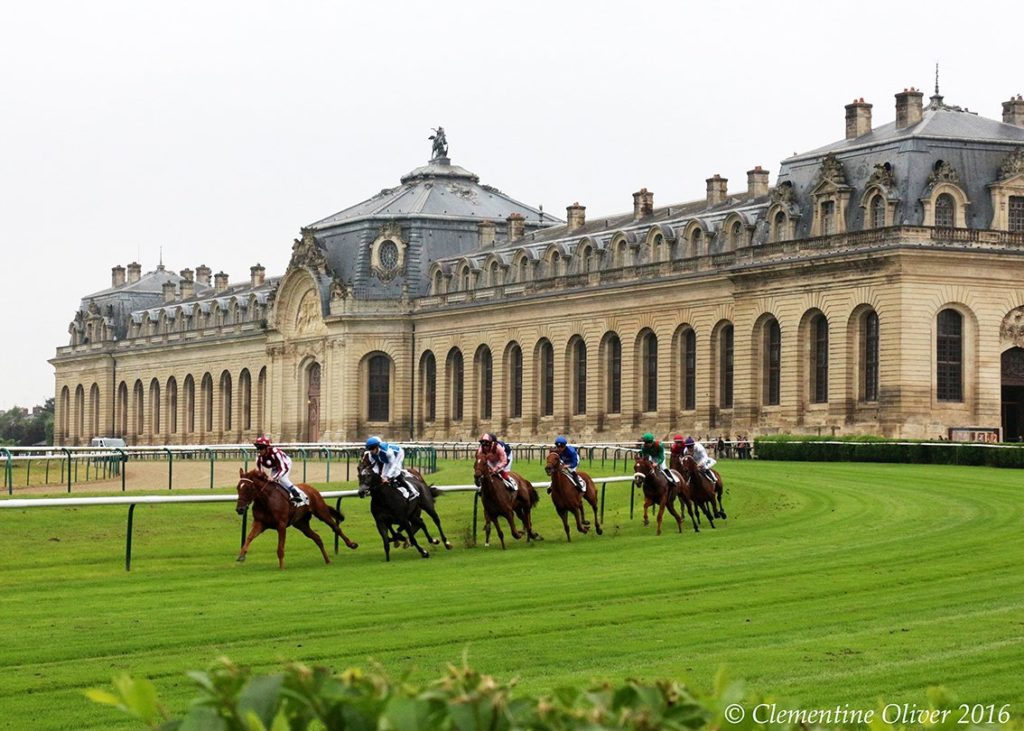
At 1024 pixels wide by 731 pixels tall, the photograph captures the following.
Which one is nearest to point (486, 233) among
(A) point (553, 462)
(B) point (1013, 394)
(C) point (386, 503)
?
(B) point (1013, 394)

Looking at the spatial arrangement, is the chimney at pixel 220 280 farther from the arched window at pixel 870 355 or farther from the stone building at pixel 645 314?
the arched window at pixel 870 355

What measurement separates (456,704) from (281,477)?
25.6 meters

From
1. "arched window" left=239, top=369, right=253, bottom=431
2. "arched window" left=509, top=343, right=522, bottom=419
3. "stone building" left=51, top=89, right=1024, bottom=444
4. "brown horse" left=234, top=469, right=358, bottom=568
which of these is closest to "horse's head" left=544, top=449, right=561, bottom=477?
"brown horse" left=234, top=469, right=358, bottom=568

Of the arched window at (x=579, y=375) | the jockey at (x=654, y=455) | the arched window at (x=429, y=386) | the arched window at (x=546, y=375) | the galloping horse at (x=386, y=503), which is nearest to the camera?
the galloping horse at (x=386, y=503)

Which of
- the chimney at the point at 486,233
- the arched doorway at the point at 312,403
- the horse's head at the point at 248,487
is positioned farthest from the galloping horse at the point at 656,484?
the arched doorway at the point at 312,403

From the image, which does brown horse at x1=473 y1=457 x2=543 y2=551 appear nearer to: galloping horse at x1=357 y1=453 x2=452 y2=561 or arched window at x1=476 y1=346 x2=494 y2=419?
galloping horse at x1=357 y1=453 x2=452 y2=561

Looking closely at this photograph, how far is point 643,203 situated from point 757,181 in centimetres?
942

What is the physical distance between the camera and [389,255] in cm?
10531

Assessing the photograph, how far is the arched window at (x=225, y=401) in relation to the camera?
12175 centimetres

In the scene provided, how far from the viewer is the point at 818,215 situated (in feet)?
247

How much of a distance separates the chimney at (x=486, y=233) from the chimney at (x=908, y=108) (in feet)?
110

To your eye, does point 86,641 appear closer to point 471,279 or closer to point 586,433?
point 586,433

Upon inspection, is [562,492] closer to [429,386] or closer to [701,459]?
[701,459]

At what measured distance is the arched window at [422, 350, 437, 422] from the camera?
341 feet
